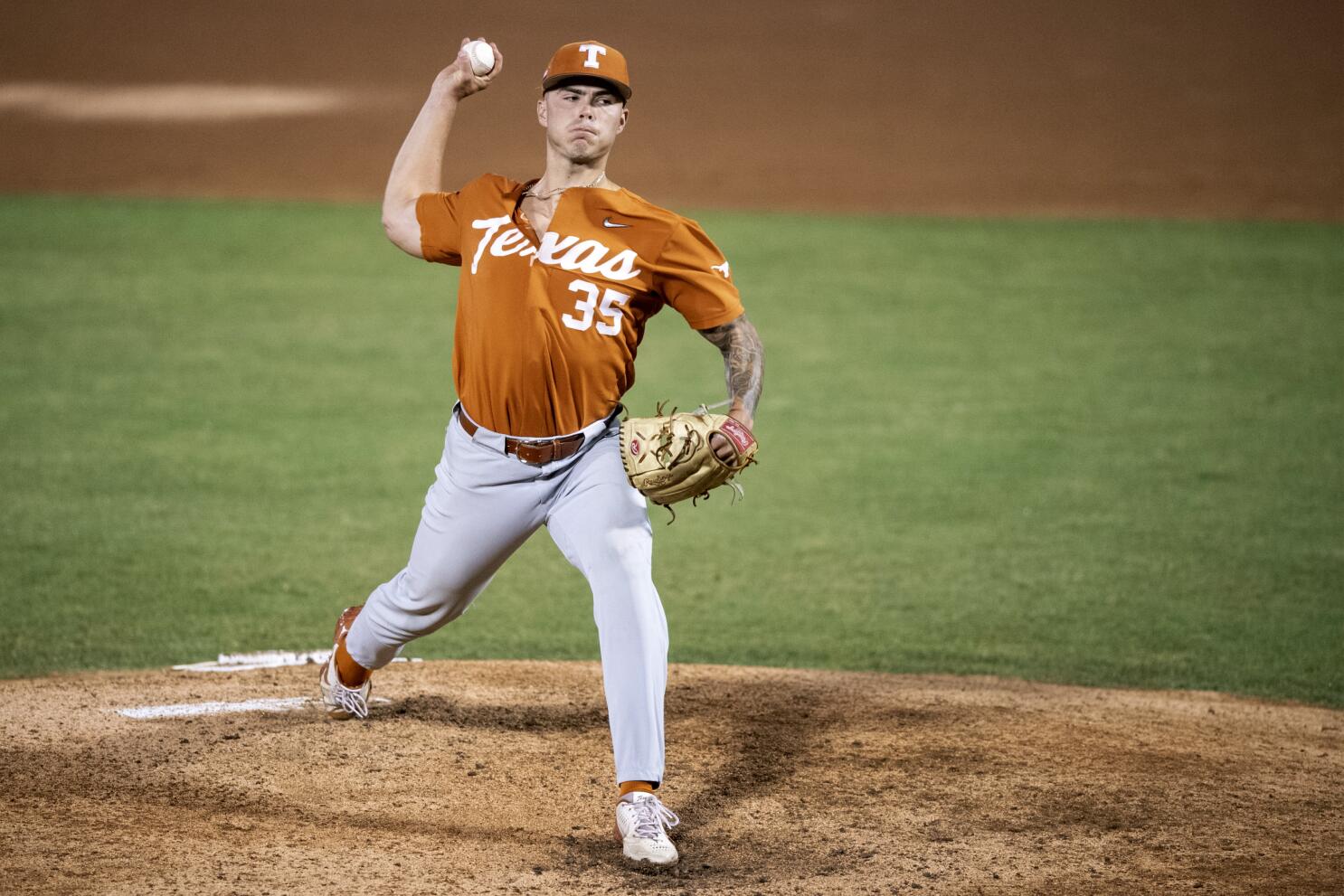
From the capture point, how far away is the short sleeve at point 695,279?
3641 mm

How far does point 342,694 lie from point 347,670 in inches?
3.8

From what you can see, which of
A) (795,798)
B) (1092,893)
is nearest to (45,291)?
(795,798)

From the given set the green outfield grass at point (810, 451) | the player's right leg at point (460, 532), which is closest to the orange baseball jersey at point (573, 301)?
the player's right leg at point (460, 532)

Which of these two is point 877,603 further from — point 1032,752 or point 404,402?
point 404,402

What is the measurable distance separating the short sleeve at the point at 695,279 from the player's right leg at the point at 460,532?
22.1 inches

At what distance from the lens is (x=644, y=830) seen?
341 cm

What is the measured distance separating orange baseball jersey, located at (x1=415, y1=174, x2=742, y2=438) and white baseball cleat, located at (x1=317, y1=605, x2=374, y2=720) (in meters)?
0.96

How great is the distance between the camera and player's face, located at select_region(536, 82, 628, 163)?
12.3ft

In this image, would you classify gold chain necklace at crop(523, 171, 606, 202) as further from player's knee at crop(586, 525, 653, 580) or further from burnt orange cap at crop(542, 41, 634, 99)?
player's knee at crop(586, 525, 653, 580)

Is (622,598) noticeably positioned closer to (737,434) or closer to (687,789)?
(737,434)

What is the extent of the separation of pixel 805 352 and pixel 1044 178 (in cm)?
669

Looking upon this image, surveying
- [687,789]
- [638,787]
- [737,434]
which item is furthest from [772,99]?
[638,787]

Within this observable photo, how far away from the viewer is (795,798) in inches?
153

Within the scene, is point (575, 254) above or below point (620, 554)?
above
